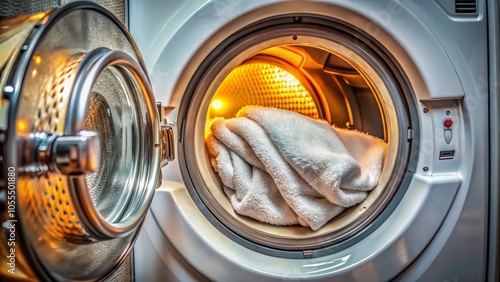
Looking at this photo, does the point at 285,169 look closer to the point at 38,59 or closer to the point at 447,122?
the point at 447,122

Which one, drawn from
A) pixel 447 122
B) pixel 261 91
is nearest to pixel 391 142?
pixel 447 122

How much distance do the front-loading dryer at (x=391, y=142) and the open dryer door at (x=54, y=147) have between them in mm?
186

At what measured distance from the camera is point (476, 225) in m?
0.74

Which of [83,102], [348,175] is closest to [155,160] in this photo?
[83,102]

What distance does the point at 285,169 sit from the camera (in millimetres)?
800

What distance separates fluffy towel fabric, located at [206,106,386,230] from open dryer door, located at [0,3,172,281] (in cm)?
32

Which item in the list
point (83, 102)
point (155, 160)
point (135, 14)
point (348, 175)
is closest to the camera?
point (83, 102)

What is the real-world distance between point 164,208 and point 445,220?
472mm

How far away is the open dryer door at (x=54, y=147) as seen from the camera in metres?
0.34

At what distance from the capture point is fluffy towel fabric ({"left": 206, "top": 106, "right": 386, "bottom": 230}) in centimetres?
78

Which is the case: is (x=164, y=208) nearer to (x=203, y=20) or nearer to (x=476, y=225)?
(x=203, y=20)

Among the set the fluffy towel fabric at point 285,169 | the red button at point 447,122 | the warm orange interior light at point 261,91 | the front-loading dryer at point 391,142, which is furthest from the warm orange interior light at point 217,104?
the red button at point 447,122

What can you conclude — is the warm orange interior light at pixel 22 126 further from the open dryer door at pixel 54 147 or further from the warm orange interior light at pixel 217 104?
the warm orange interior light at pixel 217 104

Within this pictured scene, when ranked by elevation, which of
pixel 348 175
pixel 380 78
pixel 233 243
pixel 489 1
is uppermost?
pixel 489 1
